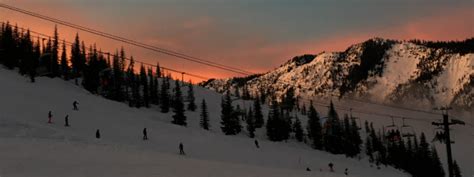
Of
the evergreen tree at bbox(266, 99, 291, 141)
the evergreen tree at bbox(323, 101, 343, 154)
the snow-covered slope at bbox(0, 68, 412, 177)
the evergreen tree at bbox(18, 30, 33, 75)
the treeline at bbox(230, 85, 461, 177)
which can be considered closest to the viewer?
the snow-covered slope at bbox(0, 68, 412, 177)

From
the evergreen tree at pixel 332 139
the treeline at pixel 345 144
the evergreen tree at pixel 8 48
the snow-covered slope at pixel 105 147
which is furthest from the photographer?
the evergreen tree at pixel 332 139

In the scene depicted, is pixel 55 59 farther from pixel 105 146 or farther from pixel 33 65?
pixel 105 146

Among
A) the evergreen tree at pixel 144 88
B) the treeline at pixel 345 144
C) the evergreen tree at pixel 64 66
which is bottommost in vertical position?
the treeline at pixel 345 144

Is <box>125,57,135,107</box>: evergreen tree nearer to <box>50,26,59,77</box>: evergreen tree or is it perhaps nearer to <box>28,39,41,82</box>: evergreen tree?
<box>50,26,59,77</box>: evergreen tree

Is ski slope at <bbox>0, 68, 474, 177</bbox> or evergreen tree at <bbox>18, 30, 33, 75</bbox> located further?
evergreen tree at <bbox>18, 30, 33, 75</bbox>

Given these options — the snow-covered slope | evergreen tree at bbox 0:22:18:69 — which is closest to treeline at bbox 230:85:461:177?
the snow-covered slope

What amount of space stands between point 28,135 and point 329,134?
82215 millimetres

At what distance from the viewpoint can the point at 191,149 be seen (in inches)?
2418

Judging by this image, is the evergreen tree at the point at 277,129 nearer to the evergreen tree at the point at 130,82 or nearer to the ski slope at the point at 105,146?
the ski slope at the point at 105,146

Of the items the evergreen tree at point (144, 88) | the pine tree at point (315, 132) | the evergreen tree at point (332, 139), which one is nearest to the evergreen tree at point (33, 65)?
the evergreen tree at point (144, 88)

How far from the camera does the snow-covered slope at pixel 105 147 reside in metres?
30.1

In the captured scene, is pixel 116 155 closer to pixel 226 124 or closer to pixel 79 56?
pixel 226 124

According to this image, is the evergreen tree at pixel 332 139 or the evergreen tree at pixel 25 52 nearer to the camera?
the evergreen tree at pixel 25 52

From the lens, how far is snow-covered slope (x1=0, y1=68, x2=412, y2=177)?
98.7 ft
